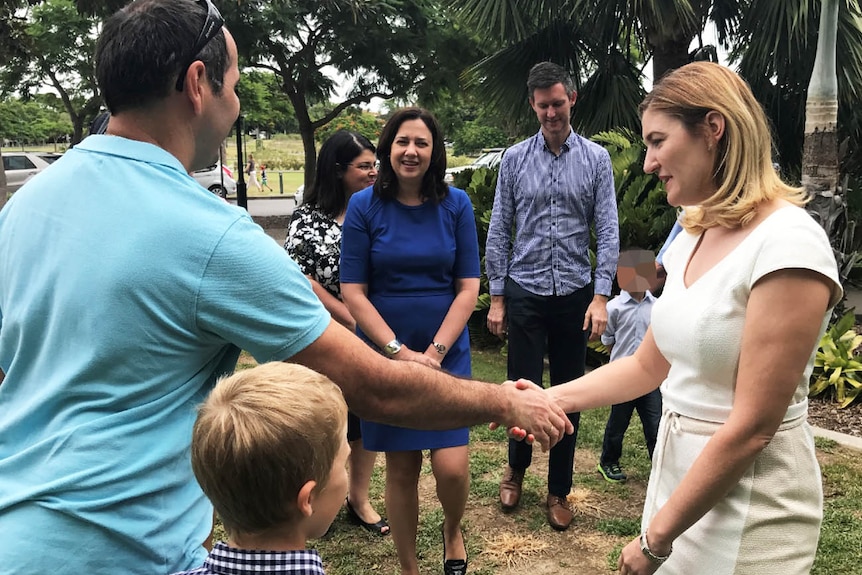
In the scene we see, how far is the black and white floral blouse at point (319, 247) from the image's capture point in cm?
407

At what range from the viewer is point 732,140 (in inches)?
72.4

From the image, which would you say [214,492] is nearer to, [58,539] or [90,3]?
[58,539]

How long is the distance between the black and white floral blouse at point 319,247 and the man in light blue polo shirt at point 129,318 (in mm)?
2358

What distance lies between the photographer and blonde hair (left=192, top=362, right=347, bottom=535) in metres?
1.44

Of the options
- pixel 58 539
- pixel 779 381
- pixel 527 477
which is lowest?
pixel 527 477

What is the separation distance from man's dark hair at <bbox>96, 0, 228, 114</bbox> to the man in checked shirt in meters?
2.86

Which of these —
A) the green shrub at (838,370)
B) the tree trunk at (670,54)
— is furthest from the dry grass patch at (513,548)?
the tree trunk at (670,54)

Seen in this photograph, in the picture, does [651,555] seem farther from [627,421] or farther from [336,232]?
[627,421]

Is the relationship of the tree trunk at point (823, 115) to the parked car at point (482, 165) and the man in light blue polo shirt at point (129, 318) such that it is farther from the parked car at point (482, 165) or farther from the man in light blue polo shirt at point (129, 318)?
the man in light blue polo shirt at point (129, 318)

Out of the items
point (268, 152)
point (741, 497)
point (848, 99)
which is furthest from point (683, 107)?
point (268, 152)

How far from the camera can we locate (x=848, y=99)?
7.97 m

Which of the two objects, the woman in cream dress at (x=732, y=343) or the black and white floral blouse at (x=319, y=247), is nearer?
the woman in cream dress at (x=732, y=343)

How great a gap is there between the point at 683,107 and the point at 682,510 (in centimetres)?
102

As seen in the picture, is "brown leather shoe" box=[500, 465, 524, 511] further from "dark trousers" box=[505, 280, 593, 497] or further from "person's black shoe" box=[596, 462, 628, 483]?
"person's black shoe" box=[596, 462, 628, 483]
